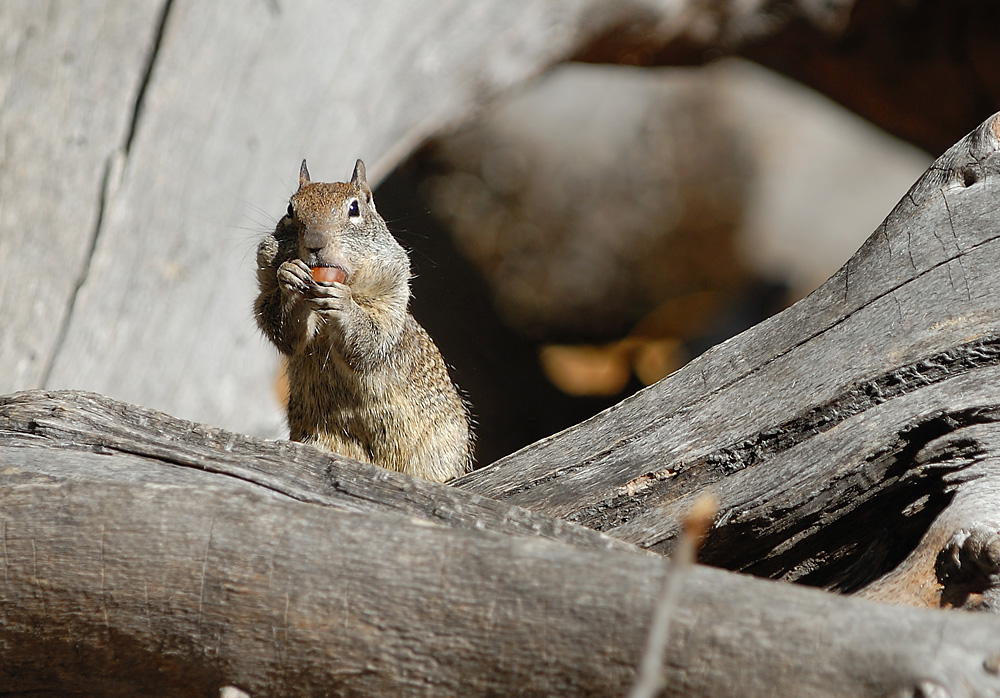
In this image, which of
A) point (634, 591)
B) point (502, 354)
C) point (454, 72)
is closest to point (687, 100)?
point (502, 354)

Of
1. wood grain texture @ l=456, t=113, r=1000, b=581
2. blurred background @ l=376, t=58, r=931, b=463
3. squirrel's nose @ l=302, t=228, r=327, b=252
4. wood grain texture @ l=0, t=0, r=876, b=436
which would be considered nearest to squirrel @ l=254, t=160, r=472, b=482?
squirrel's nose @ l=302, t=228, r=327, b=252

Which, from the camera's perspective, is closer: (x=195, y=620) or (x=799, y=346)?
(x=195, y=620)

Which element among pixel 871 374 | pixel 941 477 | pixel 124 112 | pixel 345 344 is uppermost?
pixel 124 112

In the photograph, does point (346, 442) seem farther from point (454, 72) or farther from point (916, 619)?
point (454, 72)

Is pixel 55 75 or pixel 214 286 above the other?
pixel 55 75

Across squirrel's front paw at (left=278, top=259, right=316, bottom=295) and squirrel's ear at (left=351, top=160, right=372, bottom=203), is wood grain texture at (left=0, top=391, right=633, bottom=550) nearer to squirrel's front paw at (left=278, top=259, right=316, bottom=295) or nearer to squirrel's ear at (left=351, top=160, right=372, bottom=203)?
squirrel's front paw at (left=278, top=259, right=316, bottom=295)

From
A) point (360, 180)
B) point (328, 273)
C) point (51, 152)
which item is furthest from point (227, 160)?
point (328, 273)

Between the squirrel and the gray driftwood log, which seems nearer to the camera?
the gray driftwood log
